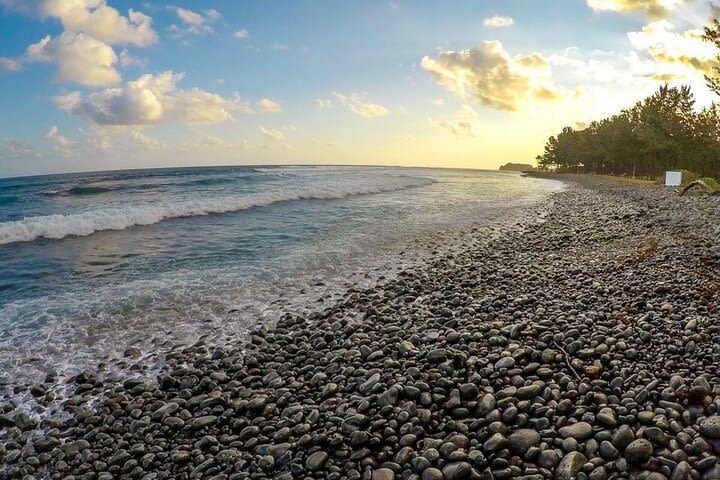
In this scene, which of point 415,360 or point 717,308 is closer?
point 415,360

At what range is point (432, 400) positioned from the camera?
17.5 feet

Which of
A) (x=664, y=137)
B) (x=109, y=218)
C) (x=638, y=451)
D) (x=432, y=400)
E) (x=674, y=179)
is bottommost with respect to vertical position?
(x=432, y=400)

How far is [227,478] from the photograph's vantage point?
4.47m

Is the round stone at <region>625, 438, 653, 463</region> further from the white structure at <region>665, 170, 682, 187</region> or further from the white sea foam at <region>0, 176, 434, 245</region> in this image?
the white structure at <region>665, 170, 682, 187</region>

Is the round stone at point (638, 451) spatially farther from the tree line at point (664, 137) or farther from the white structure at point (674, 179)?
the tree line at point (664, 137)

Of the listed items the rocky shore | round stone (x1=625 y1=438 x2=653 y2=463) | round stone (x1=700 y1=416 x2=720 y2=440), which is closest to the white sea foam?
the rocky shore

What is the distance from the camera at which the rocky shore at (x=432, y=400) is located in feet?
14.1

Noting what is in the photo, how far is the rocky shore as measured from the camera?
14.1 feet

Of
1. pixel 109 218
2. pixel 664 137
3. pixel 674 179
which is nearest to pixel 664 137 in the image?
pixel 664 137

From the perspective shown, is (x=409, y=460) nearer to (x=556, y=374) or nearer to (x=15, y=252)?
(x=556, y=374)

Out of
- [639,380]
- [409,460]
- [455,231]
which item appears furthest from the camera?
[455,231]

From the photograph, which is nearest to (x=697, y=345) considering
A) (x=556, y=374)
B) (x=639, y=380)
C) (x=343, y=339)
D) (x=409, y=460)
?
(x=639, y=380)

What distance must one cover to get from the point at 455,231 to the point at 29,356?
53.0 ft

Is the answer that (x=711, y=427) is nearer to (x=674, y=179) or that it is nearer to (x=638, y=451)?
(x=638, y=451)
